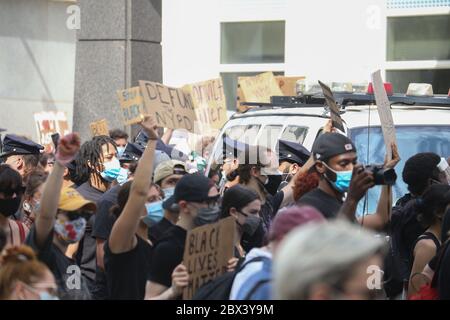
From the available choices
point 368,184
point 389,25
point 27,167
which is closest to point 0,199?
point 368,184

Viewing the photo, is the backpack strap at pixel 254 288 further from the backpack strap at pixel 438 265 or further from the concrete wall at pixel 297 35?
the concrete wall at pixel 297 35

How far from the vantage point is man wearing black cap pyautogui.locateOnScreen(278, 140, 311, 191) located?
854 centimetres

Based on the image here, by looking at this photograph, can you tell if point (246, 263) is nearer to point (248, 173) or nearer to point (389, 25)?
point (248, 173)

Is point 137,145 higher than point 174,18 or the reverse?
the reverse

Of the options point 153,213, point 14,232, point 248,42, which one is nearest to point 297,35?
point 248,42

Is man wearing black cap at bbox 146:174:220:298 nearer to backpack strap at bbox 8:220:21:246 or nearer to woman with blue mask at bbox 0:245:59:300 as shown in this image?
backpack strap at bbox 8:220:21:246

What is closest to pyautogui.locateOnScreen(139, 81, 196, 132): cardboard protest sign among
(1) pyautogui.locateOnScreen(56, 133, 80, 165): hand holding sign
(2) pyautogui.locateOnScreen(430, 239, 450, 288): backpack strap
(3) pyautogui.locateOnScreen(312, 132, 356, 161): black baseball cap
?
(3) pyautogui.locateOnScreen(312, 132, 356, 161): black baseball cap

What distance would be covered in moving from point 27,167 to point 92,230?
2.66 meters

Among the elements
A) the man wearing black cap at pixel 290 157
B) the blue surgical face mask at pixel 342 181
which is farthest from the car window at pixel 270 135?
the blue surgical face mask at pixel 342 181

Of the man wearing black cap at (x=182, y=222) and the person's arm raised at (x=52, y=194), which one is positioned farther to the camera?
the man wearing black cap at (x=182, y=222)

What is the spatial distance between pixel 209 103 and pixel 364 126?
2816mm

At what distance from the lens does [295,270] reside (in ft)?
10.2

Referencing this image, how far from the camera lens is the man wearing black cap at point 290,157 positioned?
854cm

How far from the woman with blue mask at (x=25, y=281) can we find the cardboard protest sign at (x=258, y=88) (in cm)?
820
